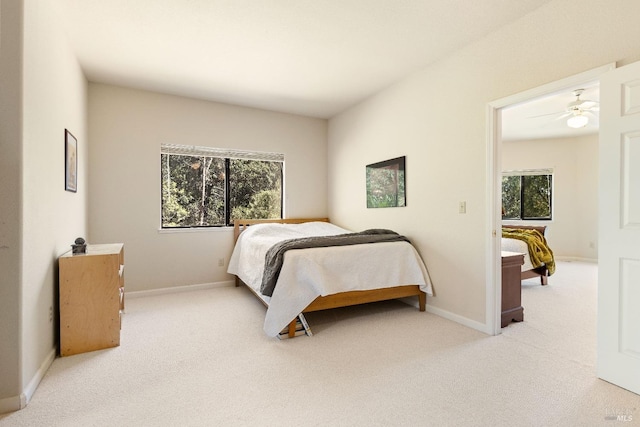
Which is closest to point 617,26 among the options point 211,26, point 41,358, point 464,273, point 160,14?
point 464,273

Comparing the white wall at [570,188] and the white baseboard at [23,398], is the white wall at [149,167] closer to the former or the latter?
the white baseboard at [23,398]

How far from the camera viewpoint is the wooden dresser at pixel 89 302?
223 cm

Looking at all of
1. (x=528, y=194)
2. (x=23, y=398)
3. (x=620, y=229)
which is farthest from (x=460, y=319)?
(x=528, y=194)

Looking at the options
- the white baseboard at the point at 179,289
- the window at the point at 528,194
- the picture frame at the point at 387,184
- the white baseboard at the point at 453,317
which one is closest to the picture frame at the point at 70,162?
the white baseboard at the point at 179,289

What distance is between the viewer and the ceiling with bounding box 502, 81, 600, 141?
13.1ft

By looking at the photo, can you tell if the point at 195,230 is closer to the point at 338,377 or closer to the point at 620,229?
the point at 338,377

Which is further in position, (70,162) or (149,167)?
(149,167)

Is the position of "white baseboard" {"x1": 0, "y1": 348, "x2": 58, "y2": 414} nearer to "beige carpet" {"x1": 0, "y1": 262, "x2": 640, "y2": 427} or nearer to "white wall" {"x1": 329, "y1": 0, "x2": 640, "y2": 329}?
"beige carpet" {"x1": 0, "y1": 262, "x2": 640, "y2": 427}

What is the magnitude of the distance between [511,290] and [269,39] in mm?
3129

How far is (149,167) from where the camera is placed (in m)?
3.84

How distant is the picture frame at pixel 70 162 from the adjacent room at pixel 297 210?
Result: 0.04 m

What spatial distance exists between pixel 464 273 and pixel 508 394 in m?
1.21

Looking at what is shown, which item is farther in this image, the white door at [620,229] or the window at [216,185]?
the window at [216,185]

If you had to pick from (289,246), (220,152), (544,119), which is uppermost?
(544,119)
